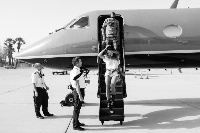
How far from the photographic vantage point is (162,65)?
A: 1141 centimetres

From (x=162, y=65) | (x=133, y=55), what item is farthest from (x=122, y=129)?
(x=162, y=65)

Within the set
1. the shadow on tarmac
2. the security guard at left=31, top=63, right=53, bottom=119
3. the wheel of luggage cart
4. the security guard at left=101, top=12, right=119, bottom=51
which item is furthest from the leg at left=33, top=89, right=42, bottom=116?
the security guard at left=101, top=12, right=119, bottom=51

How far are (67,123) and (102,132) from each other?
1551 mm

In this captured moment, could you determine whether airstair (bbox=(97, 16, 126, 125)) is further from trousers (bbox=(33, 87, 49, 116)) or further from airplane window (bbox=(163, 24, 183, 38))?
airplane window (bbox=(163, 24, 183, 38))

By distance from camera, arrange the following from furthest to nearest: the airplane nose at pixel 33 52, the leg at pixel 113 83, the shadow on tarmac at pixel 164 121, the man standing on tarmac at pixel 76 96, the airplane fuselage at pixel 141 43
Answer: the airplane nose at pixel 33 52 < the airplane fuselage at pixel 141 43 < the leg at pixel 113 83 < the shadow on tarmac at pixel 164 121 < the man standing on tarmac at pixel 76 96

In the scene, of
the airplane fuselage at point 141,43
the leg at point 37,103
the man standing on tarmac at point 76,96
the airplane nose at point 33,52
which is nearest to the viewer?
the man standing on tarmac at point 76,96

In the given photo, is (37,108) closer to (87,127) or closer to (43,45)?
(87,127)

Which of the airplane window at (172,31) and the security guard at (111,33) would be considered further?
the airplane window at (172,31)

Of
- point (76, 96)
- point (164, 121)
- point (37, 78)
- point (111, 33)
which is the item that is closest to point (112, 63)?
point (111, 33)

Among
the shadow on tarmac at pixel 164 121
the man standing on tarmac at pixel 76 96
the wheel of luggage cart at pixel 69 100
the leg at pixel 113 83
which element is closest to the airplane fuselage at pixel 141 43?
the wheel of luggage cart at pixel 69 100

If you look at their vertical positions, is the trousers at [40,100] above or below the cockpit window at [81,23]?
below

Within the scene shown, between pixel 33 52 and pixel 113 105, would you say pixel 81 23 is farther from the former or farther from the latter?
pixel 113 105

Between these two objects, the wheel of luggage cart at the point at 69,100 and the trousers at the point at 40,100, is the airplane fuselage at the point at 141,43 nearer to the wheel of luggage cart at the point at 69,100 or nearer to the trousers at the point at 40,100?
the wheel of luggage cart at the point at 69,100

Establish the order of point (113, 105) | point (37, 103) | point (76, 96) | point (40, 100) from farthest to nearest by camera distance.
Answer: point (40, 100) < point (37, 103) < point (113, 105) < point (76, 96)
